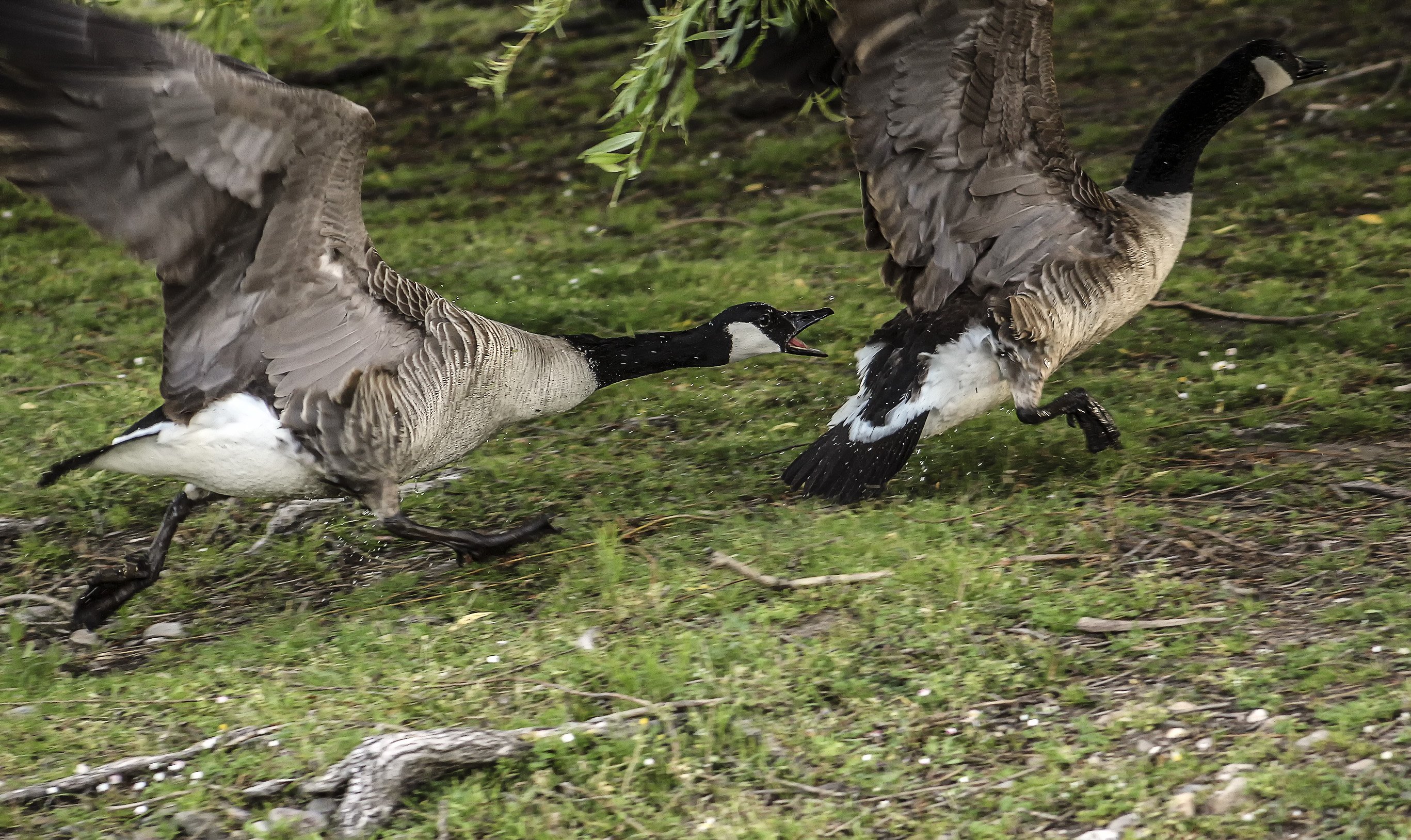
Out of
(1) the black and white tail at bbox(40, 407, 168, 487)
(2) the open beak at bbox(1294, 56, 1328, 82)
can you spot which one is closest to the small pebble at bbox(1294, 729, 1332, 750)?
(2) the open beak at bbox(1294, 56, 1328, 82)

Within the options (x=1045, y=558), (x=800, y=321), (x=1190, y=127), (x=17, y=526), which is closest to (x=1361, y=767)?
(x=1045, y=558)

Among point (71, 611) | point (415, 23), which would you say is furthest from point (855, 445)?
point (415, 23)

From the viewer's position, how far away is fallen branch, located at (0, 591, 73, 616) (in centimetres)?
520

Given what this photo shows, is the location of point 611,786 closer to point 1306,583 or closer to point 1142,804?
point 1142,804

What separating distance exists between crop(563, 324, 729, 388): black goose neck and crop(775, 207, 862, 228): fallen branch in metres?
3.43

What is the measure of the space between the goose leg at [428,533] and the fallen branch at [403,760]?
4.47 ft

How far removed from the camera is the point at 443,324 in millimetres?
5176

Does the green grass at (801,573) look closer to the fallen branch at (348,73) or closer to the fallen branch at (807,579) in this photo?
the fallen branch at (807,579)

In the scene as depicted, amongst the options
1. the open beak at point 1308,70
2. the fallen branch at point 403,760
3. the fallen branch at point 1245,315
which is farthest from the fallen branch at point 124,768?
the open beak at point 1308,70

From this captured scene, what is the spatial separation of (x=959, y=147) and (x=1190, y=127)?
1392 mm

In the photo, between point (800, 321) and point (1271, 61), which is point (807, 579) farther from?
point (1271, 61)

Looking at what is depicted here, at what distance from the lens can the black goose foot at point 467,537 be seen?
5.09 m

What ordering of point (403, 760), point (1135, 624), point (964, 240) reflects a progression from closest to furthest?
point (403, 760) → point (1135, 624) → point (964, 240)

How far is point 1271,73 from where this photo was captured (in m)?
6.07
